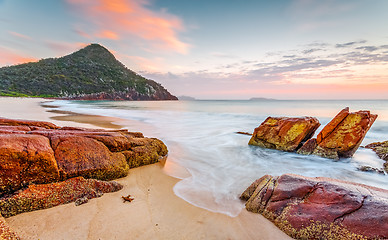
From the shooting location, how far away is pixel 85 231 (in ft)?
8.03

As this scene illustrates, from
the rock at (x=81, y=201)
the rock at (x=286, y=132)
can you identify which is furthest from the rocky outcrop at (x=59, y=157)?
the rock at (x=286, y=132)

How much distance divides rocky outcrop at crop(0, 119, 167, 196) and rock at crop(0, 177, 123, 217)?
0.47 feet

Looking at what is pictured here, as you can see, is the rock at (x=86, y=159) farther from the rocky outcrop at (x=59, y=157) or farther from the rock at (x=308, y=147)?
the rock at (x=308, y=147)

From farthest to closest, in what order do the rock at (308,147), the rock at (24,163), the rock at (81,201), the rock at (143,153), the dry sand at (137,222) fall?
1. the rock at (308,147)
2. the rock at (143,153)
3. the rock at (81,201)
4. the rock at (24,163)
5. the dry sand at (137,222)

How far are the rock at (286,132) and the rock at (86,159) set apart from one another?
6170 mm

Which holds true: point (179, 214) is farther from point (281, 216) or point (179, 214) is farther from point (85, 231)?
point (281, 216)

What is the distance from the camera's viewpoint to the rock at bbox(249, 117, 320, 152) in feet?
25.2

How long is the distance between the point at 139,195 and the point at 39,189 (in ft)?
5.02

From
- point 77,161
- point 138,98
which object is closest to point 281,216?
point 77,161

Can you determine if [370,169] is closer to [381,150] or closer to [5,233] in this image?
[381,150]

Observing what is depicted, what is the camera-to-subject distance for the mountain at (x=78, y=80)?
59.2 m

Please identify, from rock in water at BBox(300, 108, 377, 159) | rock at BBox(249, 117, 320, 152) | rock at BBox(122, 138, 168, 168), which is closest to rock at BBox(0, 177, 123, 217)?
rock at BBox(122, 138, 168, 168)

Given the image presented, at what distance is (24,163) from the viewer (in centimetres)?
289

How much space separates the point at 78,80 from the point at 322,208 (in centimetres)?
8814
